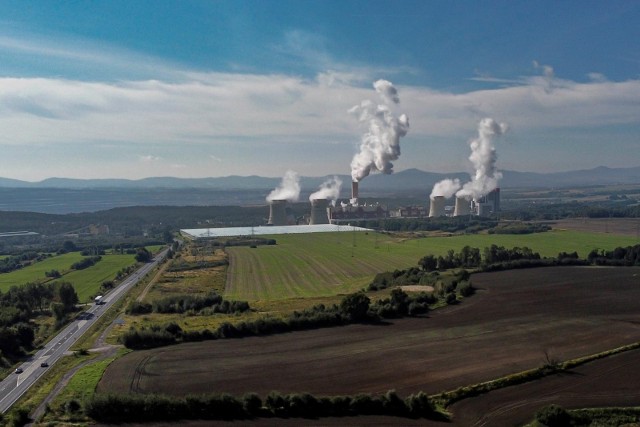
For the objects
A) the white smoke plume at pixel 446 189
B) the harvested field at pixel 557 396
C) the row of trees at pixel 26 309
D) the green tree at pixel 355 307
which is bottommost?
the row of trees at pixel 26 309

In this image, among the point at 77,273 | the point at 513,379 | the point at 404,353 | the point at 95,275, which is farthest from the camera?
the point at 77,273

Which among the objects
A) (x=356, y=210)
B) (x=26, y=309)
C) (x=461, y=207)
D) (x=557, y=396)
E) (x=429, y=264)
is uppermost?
(x=461, y=207)

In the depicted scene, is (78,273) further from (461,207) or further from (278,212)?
(461,207)

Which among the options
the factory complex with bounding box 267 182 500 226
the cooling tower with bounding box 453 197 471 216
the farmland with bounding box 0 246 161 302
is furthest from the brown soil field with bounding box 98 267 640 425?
the cooling tower with bounding box 453 197 471 216

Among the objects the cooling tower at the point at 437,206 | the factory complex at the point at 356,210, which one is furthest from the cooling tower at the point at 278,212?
the cooling tower at the point at 437,206

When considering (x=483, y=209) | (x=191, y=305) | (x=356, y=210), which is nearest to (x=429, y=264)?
(x=191, y=305)

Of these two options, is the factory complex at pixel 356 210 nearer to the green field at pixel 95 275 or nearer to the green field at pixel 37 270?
the green field at pixel 95 275

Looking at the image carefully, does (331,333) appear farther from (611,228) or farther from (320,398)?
(611,228)
